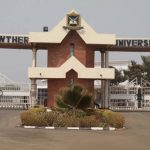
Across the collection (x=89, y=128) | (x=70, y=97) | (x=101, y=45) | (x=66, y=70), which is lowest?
(x=89, y=128)

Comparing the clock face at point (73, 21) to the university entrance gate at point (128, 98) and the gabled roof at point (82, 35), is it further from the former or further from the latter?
the university entrance gate at point (128, 98)

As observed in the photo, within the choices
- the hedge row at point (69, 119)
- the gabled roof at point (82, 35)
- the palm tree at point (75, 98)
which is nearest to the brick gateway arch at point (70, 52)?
the gabled roof at point (82, 35)

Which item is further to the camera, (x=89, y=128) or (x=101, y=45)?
(x=101, y=45)

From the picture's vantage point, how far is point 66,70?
3753cm

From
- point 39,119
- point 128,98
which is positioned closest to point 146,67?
point 128,98

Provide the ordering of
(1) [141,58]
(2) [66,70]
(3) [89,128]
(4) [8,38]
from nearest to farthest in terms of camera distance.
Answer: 1. (3) [89,128]
2. (2) [66,70]
3. (4) [8,38]
4. (1) [141,58]

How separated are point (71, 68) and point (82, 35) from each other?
3244mm

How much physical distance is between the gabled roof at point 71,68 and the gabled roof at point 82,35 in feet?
7.55

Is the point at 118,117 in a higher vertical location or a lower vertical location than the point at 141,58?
lower

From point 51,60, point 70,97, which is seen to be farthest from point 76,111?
point 51,60

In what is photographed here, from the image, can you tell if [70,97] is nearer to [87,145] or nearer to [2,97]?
[87,145]

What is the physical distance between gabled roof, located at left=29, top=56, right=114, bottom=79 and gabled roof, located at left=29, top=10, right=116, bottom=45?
2301 mm

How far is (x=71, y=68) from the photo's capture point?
37531 mm

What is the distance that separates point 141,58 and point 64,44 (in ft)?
120
